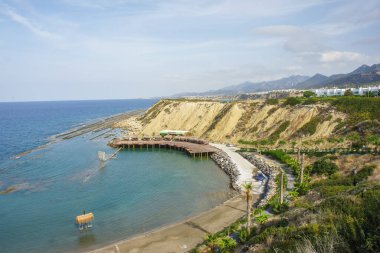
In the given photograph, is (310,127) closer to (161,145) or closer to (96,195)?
(161,145)

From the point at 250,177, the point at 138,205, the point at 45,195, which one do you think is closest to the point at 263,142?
the point at 250,177

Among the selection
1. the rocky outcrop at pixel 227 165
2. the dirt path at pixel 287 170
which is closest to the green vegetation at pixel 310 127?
the dirt path at pixel 287 170

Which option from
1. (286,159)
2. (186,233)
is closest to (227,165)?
(286,159)

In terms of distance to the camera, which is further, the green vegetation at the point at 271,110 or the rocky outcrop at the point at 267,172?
the green vegetation at the point at 271,110

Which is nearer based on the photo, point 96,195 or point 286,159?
point 96,195

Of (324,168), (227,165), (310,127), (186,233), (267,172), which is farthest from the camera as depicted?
(310,127)

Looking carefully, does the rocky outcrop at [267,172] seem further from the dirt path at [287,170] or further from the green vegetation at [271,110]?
the green vegetation at [271,110]

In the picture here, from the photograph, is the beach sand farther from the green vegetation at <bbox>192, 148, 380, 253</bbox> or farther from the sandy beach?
the green vegetation at <bbox>192, 148, 380, 253</bbox>

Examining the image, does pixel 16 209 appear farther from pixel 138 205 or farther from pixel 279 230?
pixel 279 230
